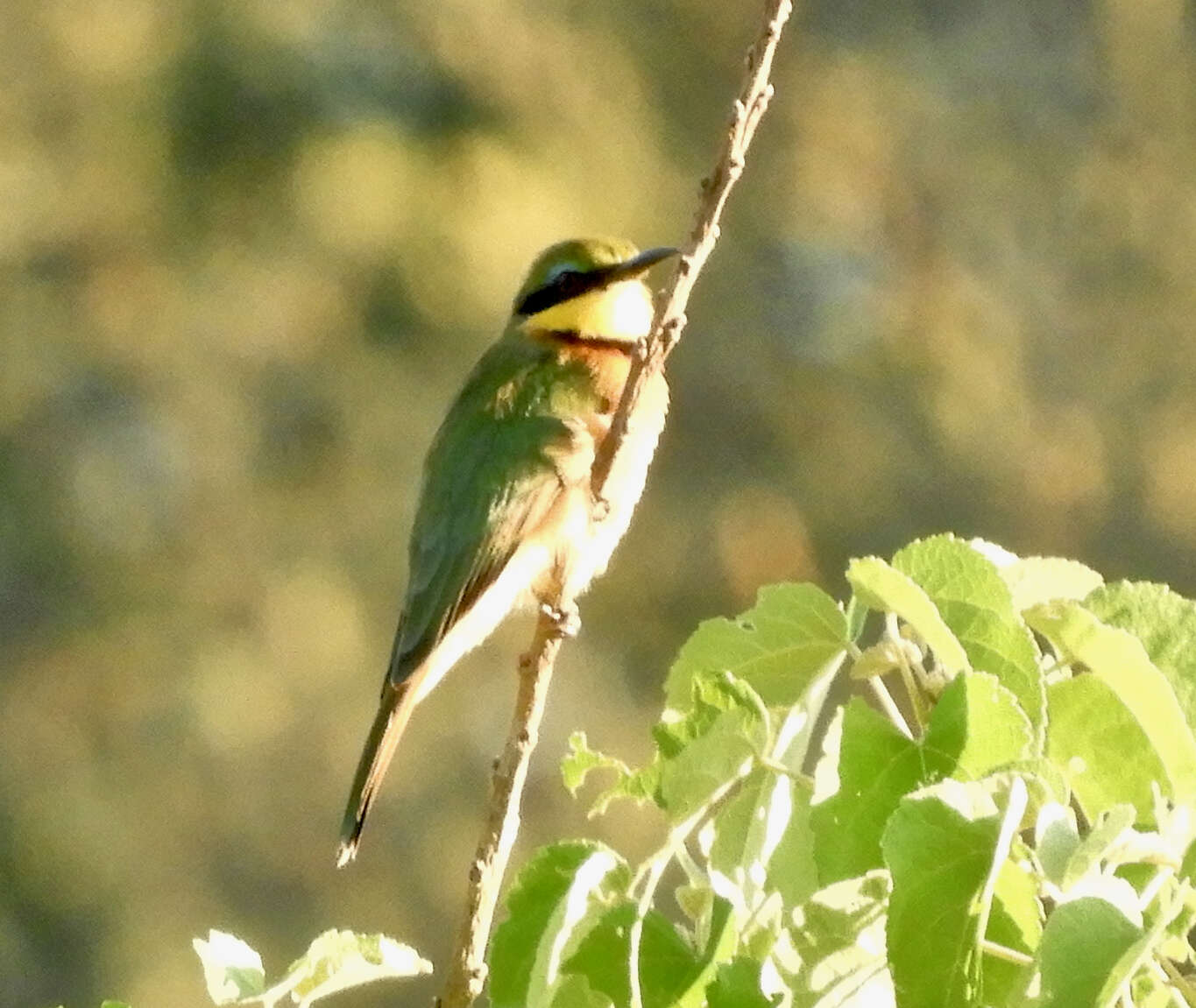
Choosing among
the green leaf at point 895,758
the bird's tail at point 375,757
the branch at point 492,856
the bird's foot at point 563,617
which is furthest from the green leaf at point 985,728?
the bird's tail at point 375,757

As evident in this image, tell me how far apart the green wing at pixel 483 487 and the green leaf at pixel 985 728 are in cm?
103

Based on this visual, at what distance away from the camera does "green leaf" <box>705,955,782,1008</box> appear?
68cm

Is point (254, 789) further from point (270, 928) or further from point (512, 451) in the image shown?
point (512, 451)

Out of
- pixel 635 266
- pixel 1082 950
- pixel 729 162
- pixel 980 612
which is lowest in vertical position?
pixel 1082 950

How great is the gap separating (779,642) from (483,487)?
106 centimetres

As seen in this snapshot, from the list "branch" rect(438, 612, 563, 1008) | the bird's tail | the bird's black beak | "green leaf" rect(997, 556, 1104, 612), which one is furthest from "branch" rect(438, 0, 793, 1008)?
the bird's black beak

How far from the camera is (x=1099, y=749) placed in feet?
2.38

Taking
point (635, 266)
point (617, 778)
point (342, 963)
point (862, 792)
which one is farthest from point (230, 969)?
point (635, 266)

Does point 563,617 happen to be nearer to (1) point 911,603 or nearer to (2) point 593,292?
(1) point 911,603

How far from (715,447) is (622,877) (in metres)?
4.52

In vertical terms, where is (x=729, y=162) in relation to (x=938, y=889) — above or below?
above

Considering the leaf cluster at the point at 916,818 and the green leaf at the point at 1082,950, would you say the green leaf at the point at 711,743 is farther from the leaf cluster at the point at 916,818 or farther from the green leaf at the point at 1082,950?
the green leaf at the point at 1082,950

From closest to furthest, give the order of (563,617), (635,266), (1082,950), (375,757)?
1. (1082,950)
2. (563,617)
3. (375,757)
4. (635,266)

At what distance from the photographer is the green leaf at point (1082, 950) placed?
60cm
